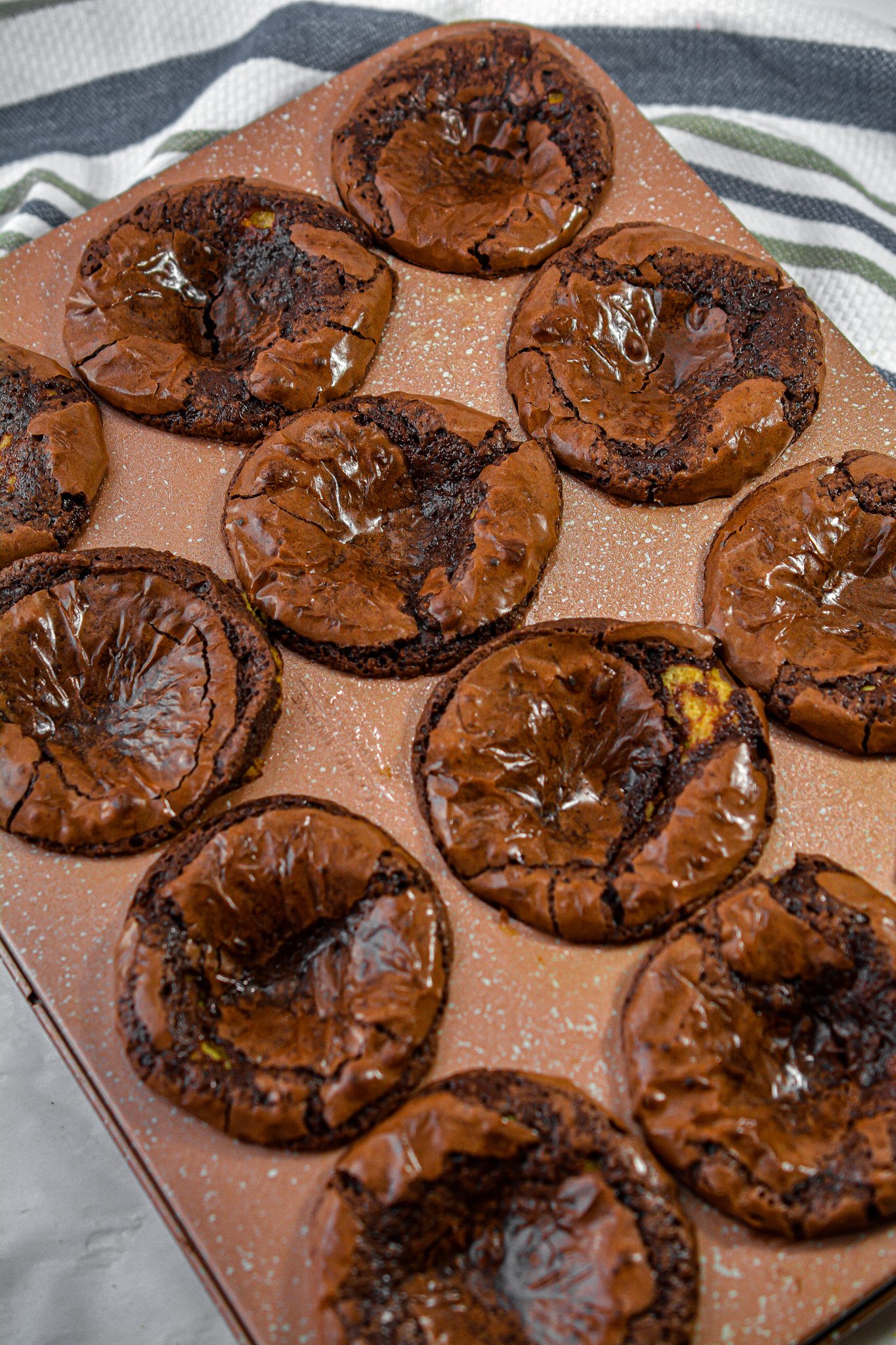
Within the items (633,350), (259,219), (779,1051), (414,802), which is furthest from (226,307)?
(779,1051)

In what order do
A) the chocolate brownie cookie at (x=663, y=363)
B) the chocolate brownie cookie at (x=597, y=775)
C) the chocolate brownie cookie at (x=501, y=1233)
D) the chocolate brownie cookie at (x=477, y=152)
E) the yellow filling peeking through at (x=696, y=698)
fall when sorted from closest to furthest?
the chocolate brownie cookie at (x=501, y=1233), the chocolate brownie cookie at (x=597, y=775), the yellow filling peeking through at (x=696, y=698), the chocolate brownie cookie at (x=663, y=363), the chocolate brownie cookie at (x=477, y=152)

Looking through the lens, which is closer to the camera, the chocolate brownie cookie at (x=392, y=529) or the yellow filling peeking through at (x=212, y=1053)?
the yellow filling peeking through at (x=212, y=1053)

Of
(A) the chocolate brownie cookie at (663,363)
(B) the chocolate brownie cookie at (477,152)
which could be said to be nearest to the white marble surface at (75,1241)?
(A) the chocolate brownie cookie at (663,363)

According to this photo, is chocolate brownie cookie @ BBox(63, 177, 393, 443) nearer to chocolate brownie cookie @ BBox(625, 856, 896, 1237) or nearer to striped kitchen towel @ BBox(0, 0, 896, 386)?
striped kitchen towel @ BBox(0, 0, 896, 386)

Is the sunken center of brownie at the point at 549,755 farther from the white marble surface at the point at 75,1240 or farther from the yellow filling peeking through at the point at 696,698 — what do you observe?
the white marble surface at the point at 75,1240

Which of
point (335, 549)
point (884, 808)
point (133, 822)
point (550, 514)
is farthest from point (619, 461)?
point (133, 822)

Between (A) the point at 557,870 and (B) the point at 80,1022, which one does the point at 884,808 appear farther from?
(B) the point at 80,1022
